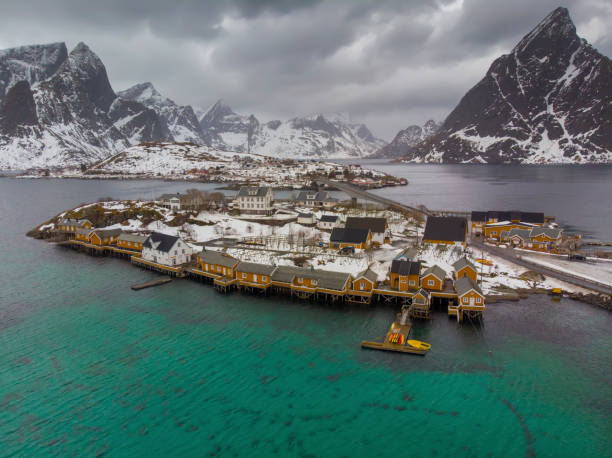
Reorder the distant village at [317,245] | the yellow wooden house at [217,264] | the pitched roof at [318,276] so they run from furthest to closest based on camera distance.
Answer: the yellow wooden house at [217,264], the pitched roof at [318,276], the distant village at [317,245]

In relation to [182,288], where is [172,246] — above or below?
above

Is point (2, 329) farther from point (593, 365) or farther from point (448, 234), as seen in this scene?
point (448, 234)

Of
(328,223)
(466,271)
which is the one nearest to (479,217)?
(328,223)

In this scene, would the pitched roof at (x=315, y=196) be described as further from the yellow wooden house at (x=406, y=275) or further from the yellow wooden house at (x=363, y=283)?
the yellow wooden house at (x=406, y=275)

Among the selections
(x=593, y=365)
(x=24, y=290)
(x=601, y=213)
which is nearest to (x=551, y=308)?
(x=593, y=365)

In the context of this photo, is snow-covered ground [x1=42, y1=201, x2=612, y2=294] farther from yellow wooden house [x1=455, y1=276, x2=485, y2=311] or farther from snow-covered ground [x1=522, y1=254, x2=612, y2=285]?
yellow wooden house [x1=455, y1=276, x2=485, y2=311]

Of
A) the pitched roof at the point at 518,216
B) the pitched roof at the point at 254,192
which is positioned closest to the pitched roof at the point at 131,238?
the pitched roof at the point at 254,192
